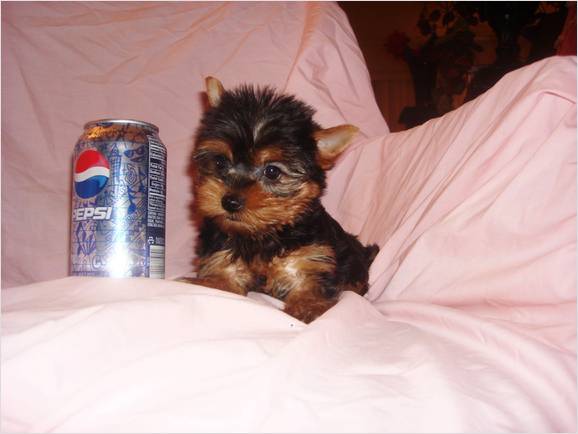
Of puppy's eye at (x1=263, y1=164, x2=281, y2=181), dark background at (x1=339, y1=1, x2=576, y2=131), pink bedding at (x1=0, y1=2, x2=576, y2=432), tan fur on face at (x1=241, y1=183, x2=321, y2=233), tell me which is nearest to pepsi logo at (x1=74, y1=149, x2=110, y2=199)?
pink bedding at (x1=0, y1=2, x2=576, y2=432)

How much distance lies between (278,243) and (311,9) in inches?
102

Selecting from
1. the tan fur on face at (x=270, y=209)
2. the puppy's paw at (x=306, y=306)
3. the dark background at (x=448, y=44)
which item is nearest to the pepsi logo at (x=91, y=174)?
the tan fur on face at (x=270, y=209)

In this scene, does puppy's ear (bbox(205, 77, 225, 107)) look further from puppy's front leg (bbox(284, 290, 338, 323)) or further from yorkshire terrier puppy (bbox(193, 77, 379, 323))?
puppy's front leg (bbox(284, 290, 338, 323))

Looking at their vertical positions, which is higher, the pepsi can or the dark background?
the dark background

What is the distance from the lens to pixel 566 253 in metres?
1.74

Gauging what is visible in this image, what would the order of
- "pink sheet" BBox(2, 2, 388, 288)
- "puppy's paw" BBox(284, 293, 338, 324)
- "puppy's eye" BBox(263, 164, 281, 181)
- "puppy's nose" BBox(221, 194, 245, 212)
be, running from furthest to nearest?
"pink sheet" BBox(2, 2, 388, 288) → "puppy's eye" BBox(263, 164, 281, 181) → "puppy's nose" BBox(221, 194, 245, 212) → "puppy's paw" BBox(284, 293, 338, 324)

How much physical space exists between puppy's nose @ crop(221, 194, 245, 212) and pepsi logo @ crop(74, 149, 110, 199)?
1.93ft

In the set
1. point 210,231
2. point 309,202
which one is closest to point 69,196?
point 210,231

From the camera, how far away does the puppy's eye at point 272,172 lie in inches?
97.3

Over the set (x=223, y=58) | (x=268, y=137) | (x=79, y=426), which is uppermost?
(x=223, y=58)

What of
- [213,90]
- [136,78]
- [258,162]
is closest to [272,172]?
[258,162]

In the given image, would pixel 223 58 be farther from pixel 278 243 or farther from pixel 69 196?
pixel 278 243

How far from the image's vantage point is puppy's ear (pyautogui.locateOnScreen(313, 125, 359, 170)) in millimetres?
2594

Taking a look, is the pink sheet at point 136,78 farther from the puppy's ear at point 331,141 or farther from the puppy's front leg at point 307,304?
the puppy's front leg at point 307,304
